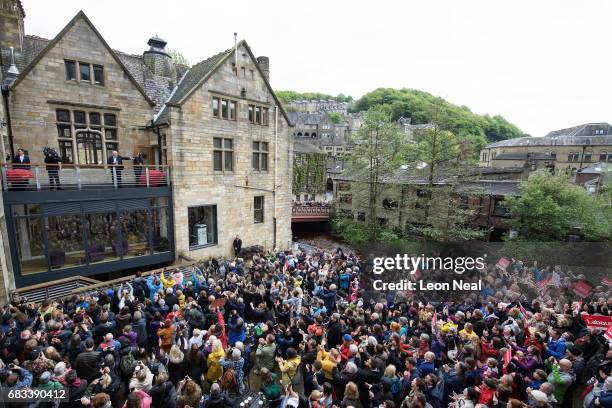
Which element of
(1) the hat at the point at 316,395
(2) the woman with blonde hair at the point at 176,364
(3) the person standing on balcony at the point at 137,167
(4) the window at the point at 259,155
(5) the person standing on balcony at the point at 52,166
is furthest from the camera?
(4) the window at the point at 259,155

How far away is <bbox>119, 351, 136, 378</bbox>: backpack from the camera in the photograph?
259 inches

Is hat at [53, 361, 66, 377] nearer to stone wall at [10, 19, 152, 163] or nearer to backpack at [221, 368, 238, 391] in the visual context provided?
backpack at [221, 368, 238, 391]

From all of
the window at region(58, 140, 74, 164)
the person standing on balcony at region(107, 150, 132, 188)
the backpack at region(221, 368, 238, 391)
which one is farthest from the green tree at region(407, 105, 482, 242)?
the window at region(58, 140, 74, 164)

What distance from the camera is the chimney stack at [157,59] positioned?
1941 centimetres

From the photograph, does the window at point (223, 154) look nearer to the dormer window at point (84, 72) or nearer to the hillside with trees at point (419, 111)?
the dormer window at point (84, 72)

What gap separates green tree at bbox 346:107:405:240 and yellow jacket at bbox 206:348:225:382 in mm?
20529

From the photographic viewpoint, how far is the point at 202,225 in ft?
58.8

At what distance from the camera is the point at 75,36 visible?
1477 cm

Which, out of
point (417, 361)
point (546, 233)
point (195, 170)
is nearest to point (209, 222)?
point (195, 170)

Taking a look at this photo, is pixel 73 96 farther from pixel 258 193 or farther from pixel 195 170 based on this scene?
pixel 258 193

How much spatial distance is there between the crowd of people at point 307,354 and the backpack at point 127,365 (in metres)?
0.02

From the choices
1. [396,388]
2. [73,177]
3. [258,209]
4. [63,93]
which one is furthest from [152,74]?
[396,388]

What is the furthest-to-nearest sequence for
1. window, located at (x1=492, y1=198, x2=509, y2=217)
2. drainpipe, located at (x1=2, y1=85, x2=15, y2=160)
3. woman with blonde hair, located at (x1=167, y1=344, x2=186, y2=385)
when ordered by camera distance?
window, located at (x1=492, y1=198, x2=509, y2=217)
drainpipe, located at (x1=2, y1=85, x2=15, y2=160)
woman with blonde hair, located at (x1=167, y1=344, x2=186, y2=385)

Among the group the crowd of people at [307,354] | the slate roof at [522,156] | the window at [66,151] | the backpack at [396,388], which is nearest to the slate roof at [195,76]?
the window at [66,151]
